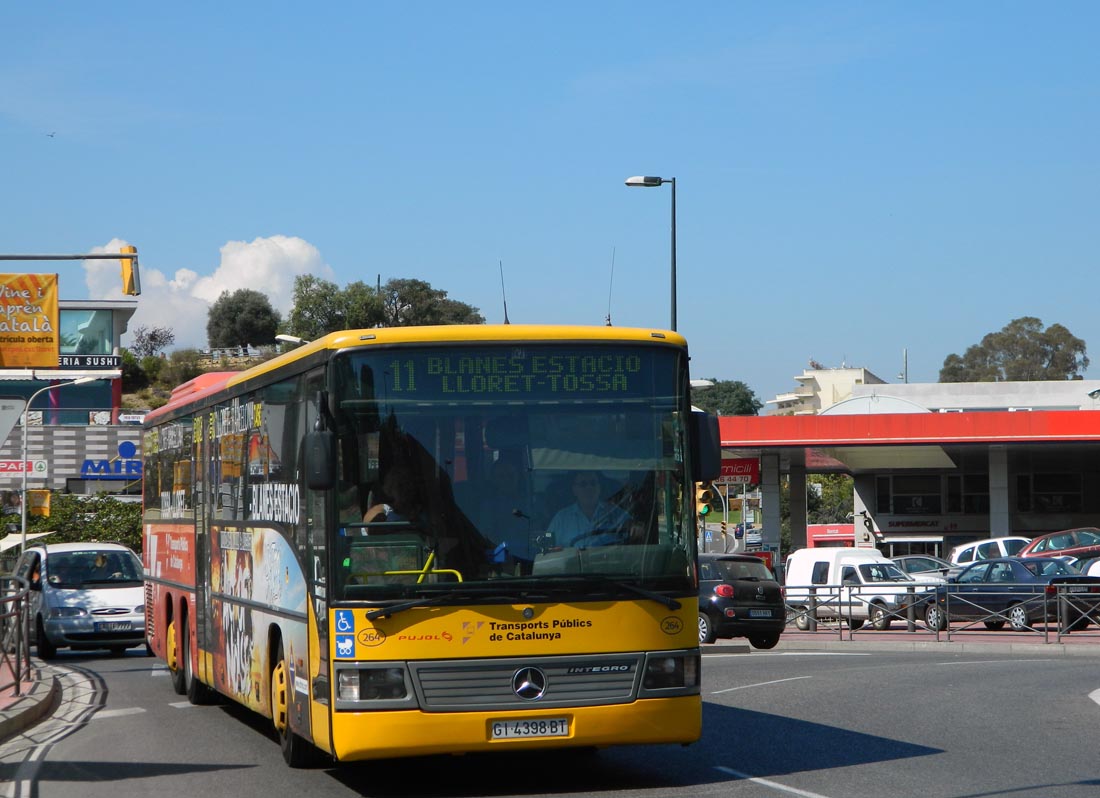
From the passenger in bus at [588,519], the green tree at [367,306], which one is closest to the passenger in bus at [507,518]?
the passenger in bus at [588,519]

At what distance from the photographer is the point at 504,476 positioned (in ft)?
31.2

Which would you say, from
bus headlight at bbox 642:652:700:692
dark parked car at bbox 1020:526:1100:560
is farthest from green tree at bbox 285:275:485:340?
bus headlight at bbox 642:652:700:692

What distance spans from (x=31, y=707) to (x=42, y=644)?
31.9 ft

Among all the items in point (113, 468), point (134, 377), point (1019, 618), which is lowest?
point (1019, 618)

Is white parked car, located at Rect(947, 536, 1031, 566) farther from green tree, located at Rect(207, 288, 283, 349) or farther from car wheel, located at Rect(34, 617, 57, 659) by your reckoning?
green tree, located at Rect(207, 288, 283, 349)

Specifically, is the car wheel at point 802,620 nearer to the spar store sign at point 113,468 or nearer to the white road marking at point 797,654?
the white road marking at point 797,654

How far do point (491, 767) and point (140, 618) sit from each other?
13672mm

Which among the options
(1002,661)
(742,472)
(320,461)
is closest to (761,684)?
(1002,661)

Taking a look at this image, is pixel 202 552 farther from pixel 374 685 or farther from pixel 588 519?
pixel 588 519

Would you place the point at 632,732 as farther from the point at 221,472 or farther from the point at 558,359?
the point at 221,472

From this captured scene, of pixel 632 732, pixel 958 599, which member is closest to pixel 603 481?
pixel 632 732

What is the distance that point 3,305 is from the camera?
3697 centimetres

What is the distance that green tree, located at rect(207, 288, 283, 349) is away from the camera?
130 metres

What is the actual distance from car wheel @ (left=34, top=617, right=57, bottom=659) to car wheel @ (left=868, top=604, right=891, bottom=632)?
15.9 meters
